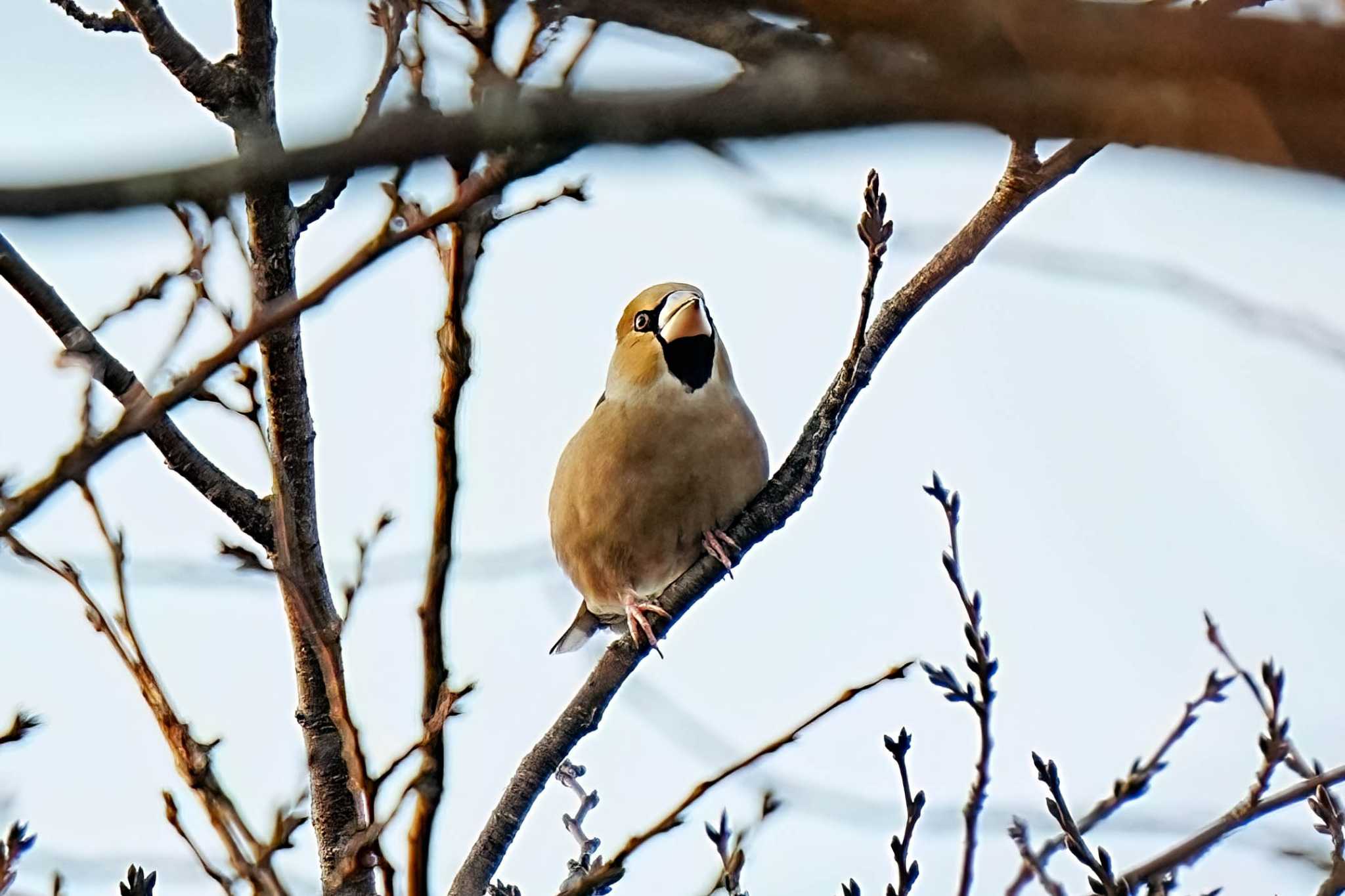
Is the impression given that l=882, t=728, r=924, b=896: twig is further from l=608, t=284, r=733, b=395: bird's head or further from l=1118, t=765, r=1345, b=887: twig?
l=608, t=284, r=733, b=395: bird's head

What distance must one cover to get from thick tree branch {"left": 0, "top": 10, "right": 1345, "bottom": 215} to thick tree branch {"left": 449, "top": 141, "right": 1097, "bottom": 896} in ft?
5.45

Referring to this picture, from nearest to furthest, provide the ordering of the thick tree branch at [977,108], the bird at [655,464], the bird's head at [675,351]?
the thick tree branch at [977,108] → the bird at [655,464] → the bird's head at [675,351]

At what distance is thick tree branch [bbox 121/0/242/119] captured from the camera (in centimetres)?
291

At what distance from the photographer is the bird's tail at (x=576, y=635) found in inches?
186

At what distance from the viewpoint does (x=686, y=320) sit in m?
4.34

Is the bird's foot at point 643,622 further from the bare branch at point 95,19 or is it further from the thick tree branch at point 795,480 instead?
the bare branch at point 95,19

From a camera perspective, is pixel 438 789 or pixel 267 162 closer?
pixel 267 162

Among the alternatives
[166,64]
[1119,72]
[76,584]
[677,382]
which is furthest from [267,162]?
[677,382]

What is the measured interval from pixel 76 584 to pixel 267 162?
1.67m

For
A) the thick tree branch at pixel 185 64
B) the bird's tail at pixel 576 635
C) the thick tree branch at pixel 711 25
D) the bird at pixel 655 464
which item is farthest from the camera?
the bird's tail at pixel 576 635

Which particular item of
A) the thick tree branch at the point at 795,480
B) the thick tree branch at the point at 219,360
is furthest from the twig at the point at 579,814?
the thick tree branch at the point at 219,360

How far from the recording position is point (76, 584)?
2.54 m

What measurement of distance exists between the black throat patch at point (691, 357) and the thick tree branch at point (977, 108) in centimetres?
321

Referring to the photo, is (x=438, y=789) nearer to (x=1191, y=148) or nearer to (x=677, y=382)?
(x=1191, y=148)
